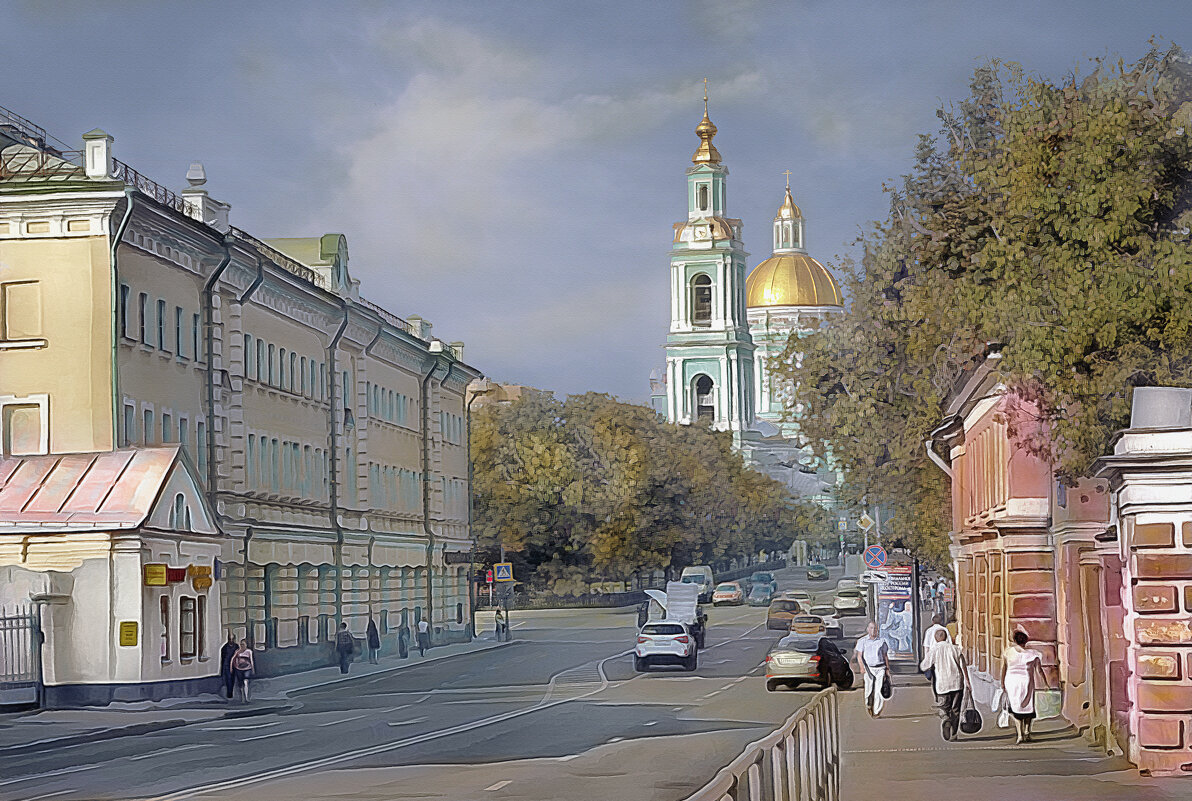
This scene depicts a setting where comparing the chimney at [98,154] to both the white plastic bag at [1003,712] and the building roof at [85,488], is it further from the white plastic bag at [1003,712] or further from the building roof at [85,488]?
the white plastic bag at [1003,712]

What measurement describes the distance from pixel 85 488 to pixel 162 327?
5561mm

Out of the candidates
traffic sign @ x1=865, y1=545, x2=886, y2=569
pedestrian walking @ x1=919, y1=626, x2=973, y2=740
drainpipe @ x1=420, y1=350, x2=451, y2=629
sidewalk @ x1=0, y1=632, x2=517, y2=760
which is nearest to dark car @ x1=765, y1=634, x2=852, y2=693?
traffic sign @ x1=865, y1=545, x2=886, y2=569

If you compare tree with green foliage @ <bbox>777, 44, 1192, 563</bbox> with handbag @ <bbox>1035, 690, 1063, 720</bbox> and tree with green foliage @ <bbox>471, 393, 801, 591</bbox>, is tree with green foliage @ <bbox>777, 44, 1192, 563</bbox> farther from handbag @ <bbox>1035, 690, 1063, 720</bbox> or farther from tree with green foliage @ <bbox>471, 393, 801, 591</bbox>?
tree with green foliage @ <bbox>471, 393, 801, 591</bbox>

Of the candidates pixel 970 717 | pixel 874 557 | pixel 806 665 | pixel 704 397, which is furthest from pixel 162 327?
pixel 704 397

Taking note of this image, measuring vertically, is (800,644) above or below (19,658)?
below

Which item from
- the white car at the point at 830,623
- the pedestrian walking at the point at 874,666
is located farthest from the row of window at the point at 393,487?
the pedestrian walking at the point at 874,666

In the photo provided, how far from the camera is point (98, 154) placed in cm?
3925

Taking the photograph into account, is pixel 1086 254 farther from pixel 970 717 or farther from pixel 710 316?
pixel 710 316

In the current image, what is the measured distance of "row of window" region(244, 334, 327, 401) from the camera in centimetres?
4834

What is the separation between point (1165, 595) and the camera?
1955 centimetres

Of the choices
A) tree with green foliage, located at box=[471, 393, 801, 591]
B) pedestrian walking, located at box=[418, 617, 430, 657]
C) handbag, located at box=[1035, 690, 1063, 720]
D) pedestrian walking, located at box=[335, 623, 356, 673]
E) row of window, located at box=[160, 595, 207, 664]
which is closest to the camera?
handbag, located at box=[1035, 690, 1063, 720]

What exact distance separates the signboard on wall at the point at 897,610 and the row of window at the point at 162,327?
18033 mm

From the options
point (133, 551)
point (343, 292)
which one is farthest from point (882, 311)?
point (343, 292)

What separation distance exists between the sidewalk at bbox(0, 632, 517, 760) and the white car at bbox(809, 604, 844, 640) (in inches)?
699
